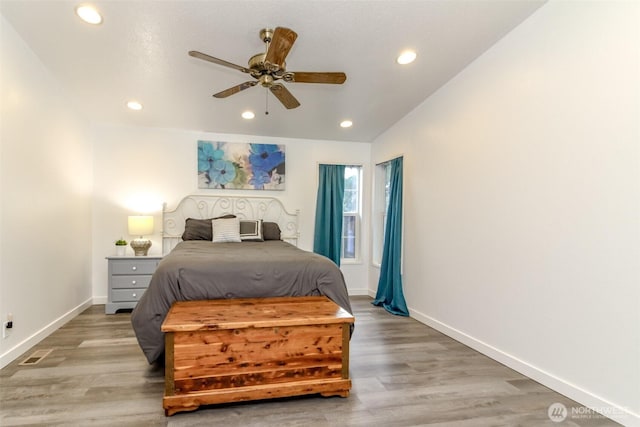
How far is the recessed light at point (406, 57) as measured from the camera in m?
2.71

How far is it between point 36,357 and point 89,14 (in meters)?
2.56

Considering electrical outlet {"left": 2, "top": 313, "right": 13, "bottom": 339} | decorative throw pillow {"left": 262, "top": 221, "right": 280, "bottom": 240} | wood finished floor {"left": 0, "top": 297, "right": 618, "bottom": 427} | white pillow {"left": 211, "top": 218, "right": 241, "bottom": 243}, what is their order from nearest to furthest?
wood finished floor {"left": 0, "top": 297, "right": 618, "bottom": 427} → electrical outlet {"left": 2, "top": 313, "right": 13, "bottom": 339} → white pillow {"left": 211, "top": 218, "right": 241, "bottom": 243} → decorative throw pillow {"left": 262, "top": 221, "right": 280, "bottom": 240}

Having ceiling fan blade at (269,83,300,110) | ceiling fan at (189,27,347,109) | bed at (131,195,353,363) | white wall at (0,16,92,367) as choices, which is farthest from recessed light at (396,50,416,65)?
white wall at (0,16,92,367)

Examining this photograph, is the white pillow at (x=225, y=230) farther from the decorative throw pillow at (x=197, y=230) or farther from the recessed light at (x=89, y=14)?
the recessed light at (x=89, y=14)

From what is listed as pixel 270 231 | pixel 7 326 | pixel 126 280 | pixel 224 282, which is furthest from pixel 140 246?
pixel 224 282

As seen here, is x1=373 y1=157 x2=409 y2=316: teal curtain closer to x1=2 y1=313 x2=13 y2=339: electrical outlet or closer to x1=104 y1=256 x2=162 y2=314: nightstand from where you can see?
x1=104 y1=256 x2=162 y2=314: nightstand

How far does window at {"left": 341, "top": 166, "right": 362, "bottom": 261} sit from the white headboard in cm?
80

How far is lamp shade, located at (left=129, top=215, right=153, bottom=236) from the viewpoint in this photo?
4043 millimetres

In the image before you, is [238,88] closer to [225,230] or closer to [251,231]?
[225,230]

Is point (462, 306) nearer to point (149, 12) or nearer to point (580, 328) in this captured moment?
point (580, 328)

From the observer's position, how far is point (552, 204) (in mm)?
2256

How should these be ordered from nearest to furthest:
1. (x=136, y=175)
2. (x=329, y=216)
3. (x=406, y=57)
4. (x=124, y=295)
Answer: (x=406, y=57) → (x=124, y=295) → (x=136, y=175) → (x=329, y=216)

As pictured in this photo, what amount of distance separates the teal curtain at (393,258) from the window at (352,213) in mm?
861

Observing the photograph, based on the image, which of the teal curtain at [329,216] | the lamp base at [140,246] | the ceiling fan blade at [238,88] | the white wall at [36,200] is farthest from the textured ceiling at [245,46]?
the lamp base at [140,246]
